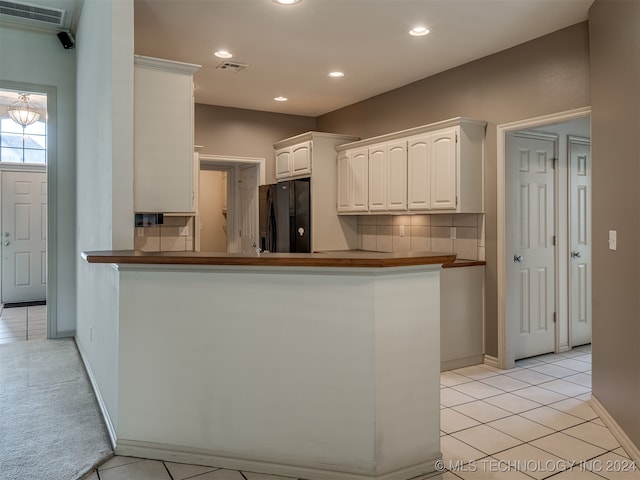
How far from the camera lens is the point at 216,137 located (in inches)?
241

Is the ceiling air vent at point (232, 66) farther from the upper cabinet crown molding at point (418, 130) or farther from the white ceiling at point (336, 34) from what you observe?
the upper cabinet crown molding at point (418, 130)

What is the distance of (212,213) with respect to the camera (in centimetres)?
905

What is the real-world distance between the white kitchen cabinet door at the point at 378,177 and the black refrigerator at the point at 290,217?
0.86 m

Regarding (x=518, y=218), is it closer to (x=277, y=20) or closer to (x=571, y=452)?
(x=571, y=452)

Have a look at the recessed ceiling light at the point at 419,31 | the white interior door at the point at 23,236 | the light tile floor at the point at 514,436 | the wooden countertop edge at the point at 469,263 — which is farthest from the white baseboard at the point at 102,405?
the white interior door at the point at 23,236

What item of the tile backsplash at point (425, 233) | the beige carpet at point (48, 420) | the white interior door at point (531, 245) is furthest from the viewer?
the tile backsplash at point (425, 233)

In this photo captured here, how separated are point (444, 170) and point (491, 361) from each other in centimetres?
176

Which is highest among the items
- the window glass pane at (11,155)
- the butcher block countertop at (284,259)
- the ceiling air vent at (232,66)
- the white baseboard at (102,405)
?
the ceiling air vent at (232,66)

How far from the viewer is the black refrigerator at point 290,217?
5.75 metres

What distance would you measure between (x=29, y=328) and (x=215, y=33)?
13.1ft

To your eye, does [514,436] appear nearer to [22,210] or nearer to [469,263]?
[469,263]

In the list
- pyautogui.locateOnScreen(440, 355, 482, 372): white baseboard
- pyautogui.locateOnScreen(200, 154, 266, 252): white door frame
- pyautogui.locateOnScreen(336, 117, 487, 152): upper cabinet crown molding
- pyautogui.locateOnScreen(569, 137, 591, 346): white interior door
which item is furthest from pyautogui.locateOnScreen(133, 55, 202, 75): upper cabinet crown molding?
pyautogui.locateOnScreen(569, 137, 591, 346): white interior door

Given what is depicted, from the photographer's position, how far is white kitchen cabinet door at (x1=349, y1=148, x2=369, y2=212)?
535cm

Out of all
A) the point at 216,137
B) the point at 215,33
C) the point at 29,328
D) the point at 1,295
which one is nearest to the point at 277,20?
the point at 215,33
